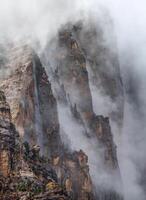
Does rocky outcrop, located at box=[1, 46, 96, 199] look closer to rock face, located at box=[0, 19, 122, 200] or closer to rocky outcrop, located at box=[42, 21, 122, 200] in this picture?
rock face, located at box=[0, 19, 122, 200]

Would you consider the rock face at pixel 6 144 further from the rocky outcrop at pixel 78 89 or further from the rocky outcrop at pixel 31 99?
the rocky outcrop at pixel 78 89

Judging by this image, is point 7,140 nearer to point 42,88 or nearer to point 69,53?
point 42,88

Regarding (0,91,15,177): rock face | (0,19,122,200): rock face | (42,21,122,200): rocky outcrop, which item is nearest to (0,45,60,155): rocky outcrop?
(0,19,122,200): rock face

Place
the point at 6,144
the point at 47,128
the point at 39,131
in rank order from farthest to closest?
1. the point at 47,128
2. the point at 39,131
3. the point at 6,144

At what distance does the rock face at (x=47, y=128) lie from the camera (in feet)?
336

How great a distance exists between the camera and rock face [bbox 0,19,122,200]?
10231 centimetres

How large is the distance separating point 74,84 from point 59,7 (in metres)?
19.3

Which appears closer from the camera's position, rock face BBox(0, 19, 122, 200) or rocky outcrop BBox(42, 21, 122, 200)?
rock face BBox(0, 19, 122, 200)

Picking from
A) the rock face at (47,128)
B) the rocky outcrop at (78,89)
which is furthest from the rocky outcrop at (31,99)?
the rocky outcrop at (78,89)

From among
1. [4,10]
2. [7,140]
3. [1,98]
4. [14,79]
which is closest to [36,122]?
[14,79]

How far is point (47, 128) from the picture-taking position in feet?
456

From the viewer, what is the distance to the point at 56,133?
14175 centimetres

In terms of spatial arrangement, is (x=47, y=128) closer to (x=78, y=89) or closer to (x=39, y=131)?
(x=39, y=131)

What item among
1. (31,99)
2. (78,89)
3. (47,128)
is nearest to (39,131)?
(31,99)
